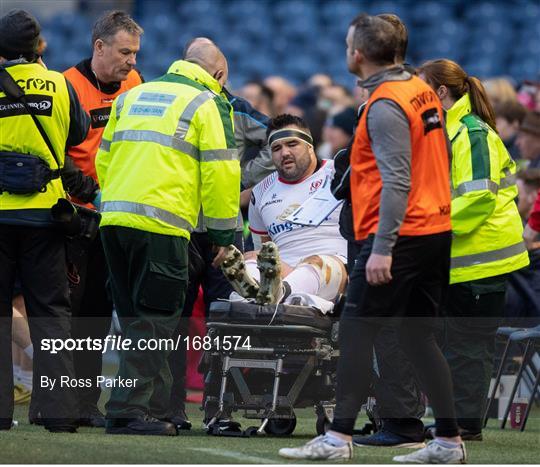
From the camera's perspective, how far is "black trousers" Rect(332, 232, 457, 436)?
5.91 m

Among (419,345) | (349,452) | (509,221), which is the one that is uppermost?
(509,221)

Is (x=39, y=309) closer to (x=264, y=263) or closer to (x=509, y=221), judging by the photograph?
(x=264, y=263)

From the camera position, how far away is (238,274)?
7.20 metres

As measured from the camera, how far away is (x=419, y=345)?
5938 mm

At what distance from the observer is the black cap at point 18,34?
711 centimetres

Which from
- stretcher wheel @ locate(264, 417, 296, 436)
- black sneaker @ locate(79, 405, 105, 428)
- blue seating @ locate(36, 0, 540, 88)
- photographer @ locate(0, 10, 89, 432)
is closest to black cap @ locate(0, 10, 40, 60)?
photographer @ locate(0, 10, 89, 432)

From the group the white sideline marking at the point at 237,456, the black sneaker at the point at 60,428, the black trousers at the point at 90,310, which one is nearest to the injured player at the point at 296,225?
the black trousers at the point at 90,310

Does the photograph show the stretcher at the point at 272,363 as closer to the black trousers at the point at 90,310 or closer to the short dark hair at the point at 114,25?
the black trousers at the point at 90,310

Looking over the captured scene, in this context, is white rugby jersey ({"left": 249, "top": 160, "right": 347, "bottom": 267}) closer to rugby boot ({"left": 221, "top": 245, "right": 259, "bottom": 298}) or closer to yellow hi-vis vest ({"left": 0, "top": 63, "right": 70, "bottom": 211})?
rugby boot ({"left": 221, "top": 245, "right": 259, "bottom": 298})

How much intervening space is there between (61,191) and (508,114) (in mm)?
5754

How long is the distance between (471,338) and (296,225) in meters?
1.29

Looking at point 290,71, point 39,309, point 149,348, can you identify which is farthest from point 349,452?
point 290,71

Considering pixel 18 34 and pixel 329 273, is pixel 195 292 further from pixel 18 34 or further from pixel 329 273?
pixel 18 34

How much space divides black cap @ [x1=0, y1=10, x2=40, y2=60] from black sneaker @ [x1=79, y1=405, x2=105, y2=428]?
6.48 feet
